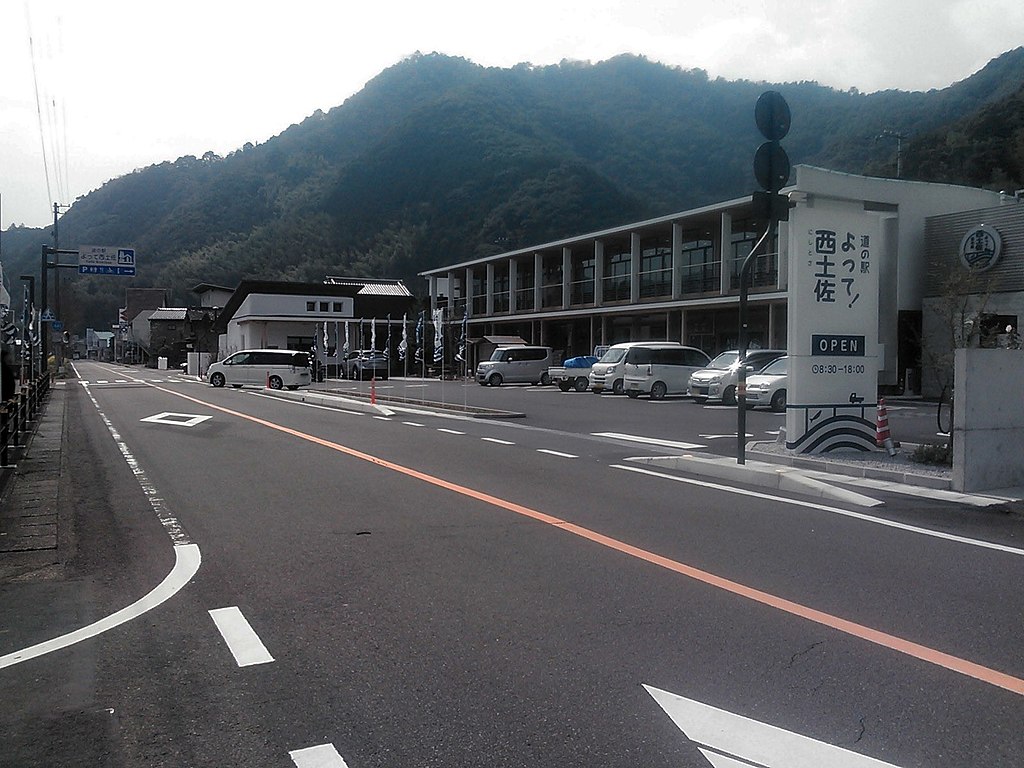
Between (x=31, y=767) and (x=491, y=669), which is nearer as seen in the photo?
(x=31, y=767)

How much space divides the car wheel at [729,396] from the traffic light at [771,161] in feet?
46.5

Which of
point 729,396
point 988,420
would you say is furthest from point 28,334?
point 988,420

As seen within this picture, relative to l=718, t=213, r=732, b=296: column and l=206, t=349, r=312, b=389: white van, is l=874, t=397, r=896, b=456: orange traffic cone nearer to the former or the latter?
l=718, t=213, r=732, b=296: column

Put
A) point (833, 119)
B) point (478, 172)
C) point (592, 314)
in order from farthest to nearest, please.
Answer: point (478, 172) → point (833, 119) → point (592, 314)

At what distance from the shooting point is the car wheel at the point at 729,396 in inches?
1006

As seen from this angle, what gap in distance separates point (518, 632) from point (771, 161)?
882cm

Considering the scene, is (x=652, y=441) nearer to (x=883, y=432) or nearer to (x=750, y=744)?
(x=883, y=432)

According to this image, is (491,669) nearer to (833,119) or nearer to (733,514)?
(733,514)

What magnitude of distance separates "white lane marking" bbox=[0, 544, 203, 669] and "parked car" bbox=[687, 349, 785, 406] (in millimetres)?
20455

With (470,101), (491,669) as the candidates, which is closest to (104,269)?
(491,669)

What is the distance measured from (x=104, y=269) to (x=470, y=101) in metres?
87.7

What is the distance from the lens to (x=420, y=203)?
10238 centimetres

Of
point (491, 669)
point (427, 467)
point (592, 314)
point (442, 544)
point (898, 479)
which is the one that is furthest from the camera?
point (592, 314)

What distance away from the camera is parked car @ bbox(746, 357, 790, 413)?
23.2 metres
